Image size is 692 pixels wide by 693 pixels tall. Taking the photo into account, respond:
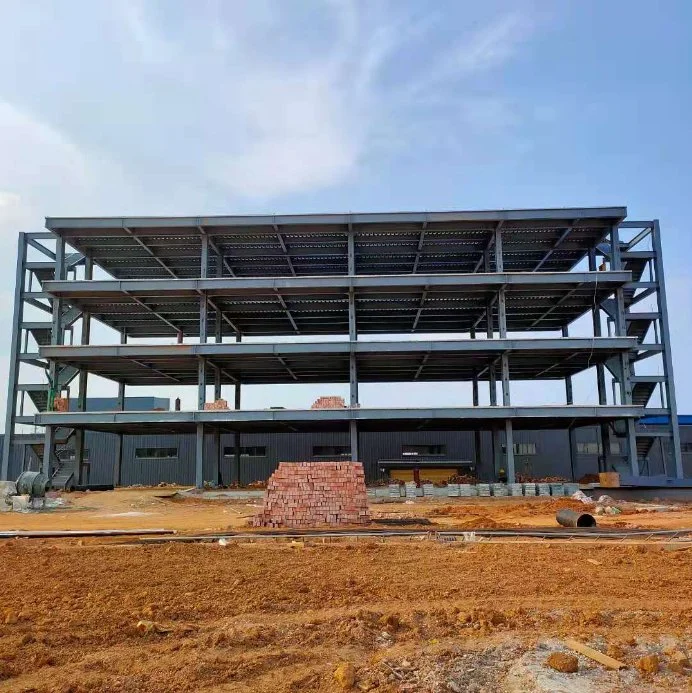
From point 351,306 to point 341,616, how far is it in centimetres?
2523

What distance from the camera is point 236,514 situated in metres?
21.8

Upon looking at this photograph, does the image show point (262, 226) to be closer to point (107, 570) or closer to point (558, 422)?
point (558, 422)

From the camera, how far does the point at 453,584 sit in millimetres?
8664

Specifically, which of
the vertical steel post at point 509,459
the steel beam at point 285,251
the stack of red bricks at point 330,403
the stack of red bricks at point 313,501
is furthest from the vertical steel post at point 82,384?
A: the vertical steel post at point 509,459

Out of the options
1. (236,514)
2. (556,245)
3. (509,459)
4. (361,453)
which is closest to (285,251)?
(556,245)

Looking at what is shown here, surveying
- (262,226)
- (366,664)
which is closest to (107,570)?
(366,664)

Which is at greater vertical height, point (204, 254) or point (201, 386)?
point (204, 254)

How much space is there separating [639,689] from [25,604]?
636cm

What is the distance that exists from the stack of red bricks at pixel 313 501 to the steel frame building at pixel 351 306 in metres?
12.1

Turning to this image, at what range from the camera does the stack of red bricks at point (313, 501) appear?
1722cm

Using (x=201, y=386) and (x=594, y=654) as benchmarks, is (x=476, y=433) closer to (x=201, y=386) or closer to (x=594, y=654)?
(x=201, y=386)

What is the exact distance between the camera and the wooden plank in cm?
532

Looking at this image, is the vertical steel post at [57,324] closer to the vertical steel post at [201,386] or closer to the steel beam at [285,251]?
the vertical steel post at [201,386]

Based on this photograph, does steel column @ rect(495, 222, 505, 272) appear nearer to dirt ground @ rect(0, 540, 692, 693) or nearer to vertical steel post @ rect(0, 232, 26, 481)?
dirt ground @ rect(0, 540, 692, 693)
